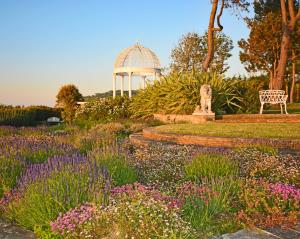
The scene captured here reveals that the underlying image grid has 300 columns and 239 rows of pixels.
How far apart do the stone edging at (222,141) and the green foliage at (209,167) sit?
2.74 meters

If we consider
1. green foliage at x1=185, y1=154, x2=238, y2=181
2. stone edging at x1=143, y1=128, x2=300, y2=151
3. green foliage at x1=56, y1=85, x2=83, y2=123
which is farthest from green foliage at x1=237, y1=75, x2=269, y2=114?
green foliage at x1=56, y1=85, x2=83, y2=123

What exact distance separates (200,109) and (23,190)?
10.8 meters

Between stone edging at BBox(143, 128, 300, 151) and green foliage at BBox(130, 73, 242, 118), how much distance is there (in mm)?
5310

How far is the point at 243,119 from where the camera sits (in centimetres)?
1366

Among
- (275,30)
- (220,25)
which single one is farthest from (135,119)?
(275,30)

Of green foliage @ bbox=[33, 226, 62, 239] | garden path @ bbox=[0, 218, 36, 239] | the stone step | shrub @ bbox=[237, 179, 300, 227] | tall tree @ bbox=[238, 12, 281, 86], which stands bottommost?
garden path @ bbox=[0, 218, 36, 239]

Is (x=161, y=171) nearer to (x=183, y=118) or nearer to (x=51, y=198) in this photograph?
(x=51, y=198)

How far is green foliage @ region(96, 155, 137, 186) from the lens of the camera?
4.98m

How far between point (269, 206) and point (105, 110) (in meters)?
16.3

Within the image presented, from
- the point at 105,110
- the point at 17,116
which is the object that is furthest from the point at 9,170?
the point at 105,110

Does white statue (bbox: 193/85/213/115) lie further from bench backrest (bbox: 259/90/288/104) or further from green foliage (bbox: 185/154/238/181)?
green foliage (bbox: 185/154/238/181)

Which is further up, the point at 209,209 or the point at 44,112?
the point at 44,112

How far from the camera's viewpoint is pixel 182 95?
15.8m

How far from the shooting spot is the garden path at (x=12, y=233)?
3.92m
